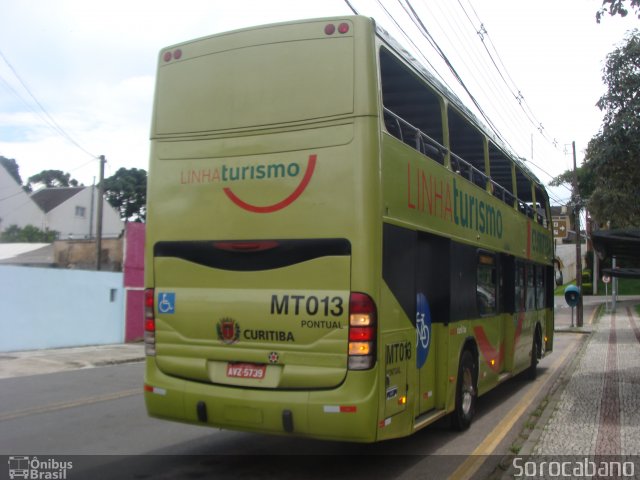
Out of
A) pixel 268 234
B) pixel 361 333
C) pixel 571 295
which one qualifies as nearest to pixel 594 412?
pixel 361 333

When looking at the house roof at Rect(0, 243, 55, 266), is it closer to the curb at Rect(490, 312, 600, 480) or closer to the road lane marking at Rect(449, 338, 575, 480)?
the curb at Rect(490, 312, 600, 480)

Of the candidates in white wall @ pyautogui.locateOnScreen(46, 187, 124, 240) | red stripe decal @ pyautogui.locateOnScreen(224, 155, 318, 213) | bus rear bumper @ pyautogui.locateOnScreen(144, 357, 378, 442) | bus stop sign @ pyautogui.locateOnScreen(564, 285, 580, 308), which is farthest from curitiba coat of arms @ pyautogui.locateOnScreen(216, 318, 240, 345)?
white wall @ pyautogui.locateOnScreen(46, 187, 124, 240)

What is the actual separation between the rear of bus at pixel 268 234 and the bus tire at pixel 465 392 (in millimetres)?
2716

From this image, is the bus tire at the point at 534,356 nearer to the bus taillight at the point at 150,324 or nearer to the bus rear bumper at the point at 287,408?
the bus rear bumper at the point at 287,408

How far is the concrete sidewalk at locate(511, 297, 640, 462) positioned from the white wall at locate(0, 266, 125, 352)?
13715mm

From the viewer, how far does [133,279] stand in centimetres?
2080

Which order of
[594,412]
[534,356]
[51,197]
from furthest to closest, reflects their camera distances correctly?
1. [51,197]
2. [534,356]
3. [594,412]

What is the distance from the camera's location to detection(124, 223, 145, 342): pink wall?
20.6m

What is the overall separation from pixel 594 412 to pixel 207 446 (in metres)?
5.35

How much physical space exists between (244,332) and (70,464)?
92.4 inches

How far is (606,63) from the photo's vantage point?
46.5ft

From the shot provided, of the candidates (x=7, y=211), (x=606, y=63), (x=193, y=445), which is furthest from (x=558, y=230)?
(x=7, y=211)

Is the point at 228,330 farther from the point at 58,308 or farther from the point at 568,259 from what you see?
the point at 568,259

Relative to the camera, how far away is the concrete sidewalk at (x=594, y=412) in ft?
22.0
